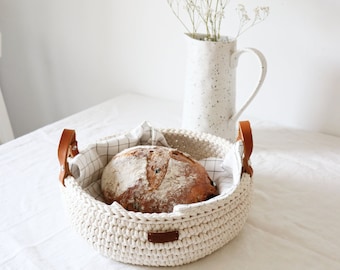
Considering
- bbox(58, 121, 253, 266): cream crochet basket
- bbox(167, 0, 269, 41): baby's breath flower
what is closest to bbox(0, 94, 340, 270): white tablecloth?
bbox(58, 121, 253, 266): cream crochet basket

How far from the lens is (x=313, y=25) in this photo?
0.93 meters

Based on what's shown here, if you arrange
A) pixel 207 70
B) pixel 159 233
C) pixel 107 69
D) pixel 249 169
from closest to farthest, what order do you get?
pixel 159 233 → pixel 249 169 → pixel 207 70 → pixel 107 69

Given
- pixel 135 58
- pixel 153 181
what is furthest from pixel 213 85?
pixel 135 58

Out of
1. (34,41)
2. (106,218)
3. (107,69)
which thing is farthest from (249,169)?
(34,41)

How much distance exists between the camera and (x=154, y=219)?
0.50 metres

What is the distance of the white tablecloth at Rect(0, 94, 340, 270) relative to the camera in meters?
0.58

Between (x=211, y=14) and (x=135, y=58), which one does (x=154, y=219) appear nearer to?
(x=211, y=14)

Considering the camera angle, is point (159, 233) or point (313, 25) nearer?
point (159, 233)

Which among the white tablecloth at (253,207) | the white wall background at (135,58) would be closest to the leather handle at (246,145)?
the white tablecloth at (253,207)

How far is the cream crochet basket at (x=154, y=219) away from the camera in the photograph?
0.51 m

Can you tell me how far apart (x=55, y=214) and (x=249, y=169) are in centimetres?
33

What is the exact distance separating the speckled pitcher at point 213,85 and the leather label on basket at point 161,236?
396 mm

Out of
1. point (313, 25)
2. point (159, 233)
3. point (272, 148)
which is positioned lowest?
point (272, 148)

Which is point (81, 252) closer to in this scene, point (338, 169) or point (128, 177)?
point (128, 177)
